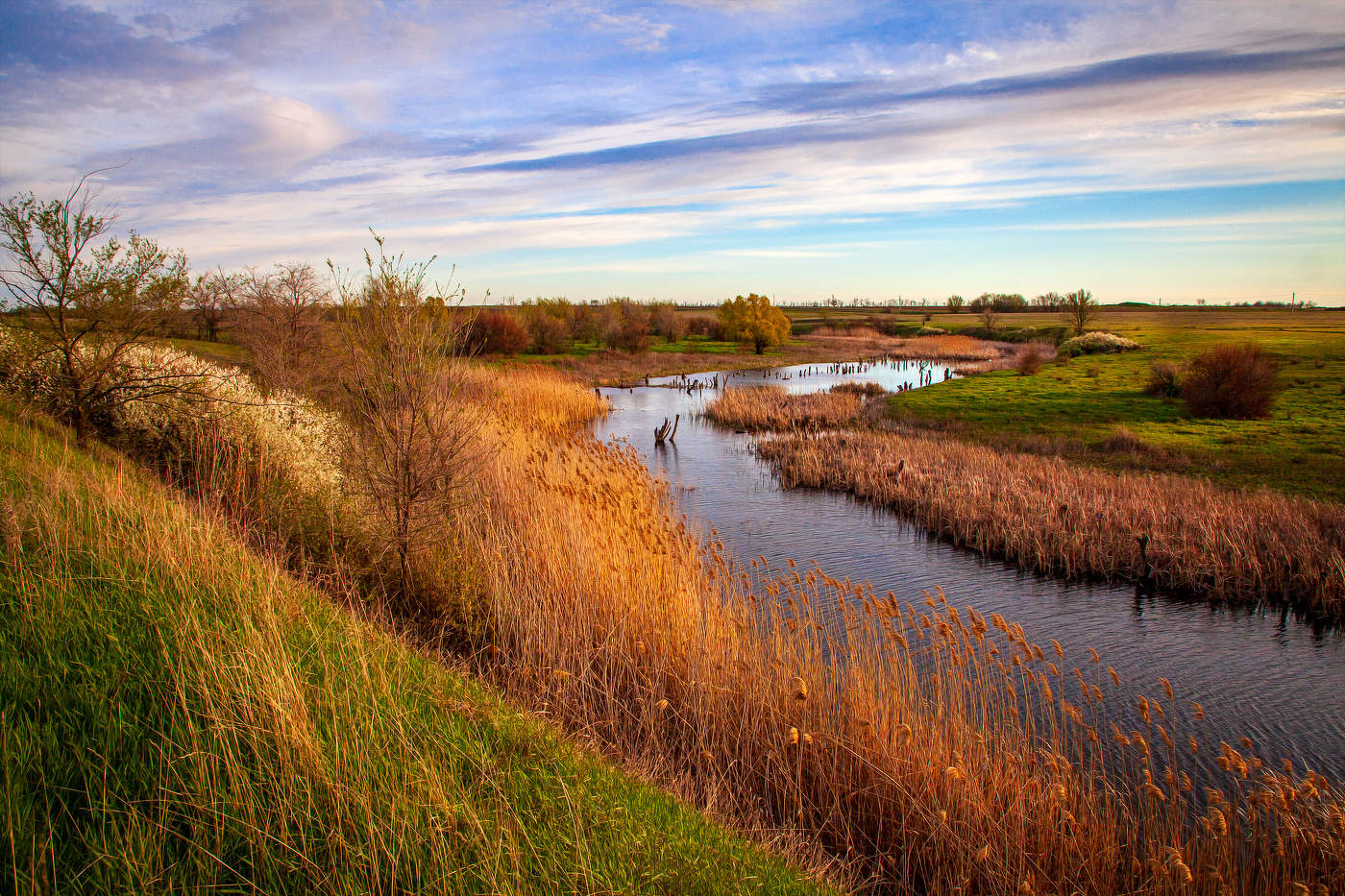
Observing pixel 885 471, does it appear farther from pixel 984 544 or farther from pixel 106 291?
pixel 106 291

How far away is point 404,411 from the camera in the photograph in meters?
6.84

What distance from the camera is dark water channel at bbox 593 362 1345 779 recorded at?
24.8 feet

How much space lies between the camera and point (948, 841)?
4.48 metres

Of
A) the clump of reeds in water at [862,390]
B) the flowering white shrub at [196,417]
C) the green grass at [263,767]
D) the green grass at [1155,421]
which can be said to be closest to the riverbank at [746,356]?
the clump of reeds in water at [862,390]

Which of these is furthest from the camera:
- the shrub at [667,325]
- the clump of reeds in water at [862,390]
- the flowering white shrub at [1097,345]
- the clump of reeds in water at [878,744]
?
the shrub at [667,325]

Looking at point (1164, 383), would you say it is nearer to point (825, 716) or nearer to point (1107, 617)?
point (1107, 617)

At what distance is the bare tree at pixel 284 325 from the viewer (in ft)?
49.3

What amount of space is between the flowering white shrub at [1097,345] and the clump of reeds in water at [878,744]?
4147 cm

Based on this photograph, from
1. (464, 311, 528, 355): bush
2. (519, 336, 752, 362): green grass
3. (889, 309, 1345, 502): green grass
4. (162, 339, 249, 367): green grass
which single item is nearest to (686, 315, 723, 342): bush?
(519, 336, 752, 362): green grass

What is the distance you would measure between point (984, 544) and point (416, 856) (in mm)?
11941

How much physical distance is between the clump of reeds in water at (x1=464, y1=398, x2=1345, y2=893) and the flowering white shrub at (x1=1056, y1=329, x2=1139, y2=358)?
4147 cm

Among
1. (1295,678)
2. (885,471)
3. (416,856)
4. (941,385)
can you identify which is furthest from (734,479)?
(941,385)

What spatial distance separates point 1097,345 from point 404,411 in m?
47.2

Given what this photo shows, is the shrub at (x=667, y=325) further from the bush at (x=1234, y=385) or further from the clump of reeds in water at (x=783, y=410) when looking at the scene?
the bush at (x=1234, y=385)
